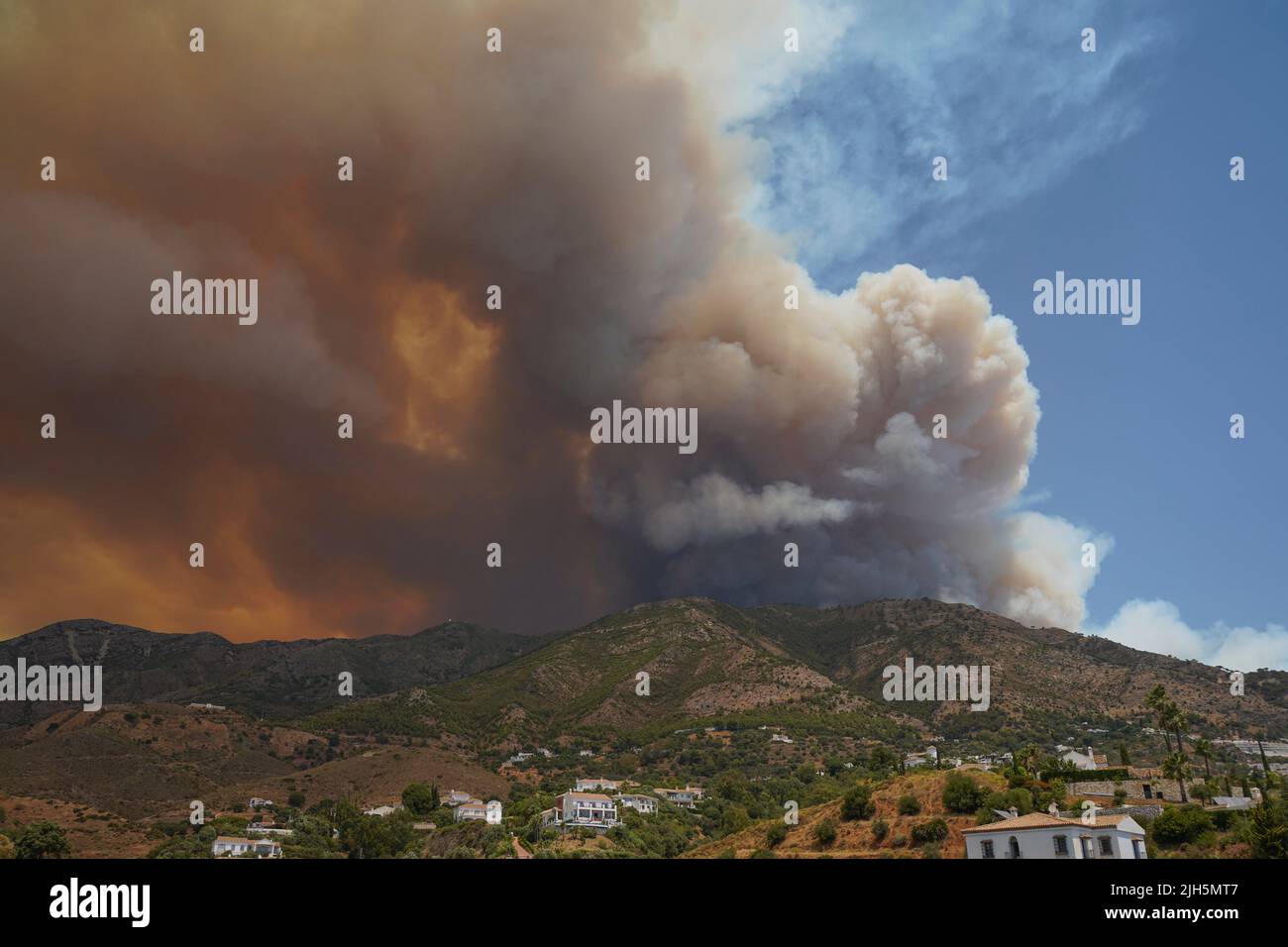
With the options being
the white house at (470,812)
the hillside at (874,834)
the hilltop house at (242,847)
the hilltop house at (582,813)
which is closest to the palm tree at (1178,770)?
the hillside at (874,834)

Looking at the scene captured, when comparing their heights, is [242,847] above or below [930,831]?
below

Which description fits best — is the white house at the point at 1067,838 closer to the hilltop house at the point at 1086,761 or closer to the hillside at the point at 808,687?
the hilltop house at the point at 1086,761

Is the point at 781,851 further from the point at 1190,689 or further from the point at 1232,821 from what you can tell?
the point at 1190,689

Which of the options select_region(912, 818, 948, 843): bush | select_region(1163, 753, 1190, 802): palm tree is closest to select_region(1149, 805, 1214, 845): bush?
select_region(912, 818, 948, 843): bush

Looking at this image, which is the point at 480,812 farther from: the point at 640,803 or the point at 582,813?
the point at 640,803

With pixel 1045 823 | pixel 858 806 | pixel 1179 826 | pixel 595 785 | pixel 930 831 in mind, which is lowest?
pixel 595 785

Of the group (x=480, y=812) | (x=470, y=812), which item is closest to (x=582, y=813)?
(x=480, y=812)

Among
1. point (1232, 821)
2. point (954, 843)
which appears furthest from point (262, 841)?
point (1232, 821)
